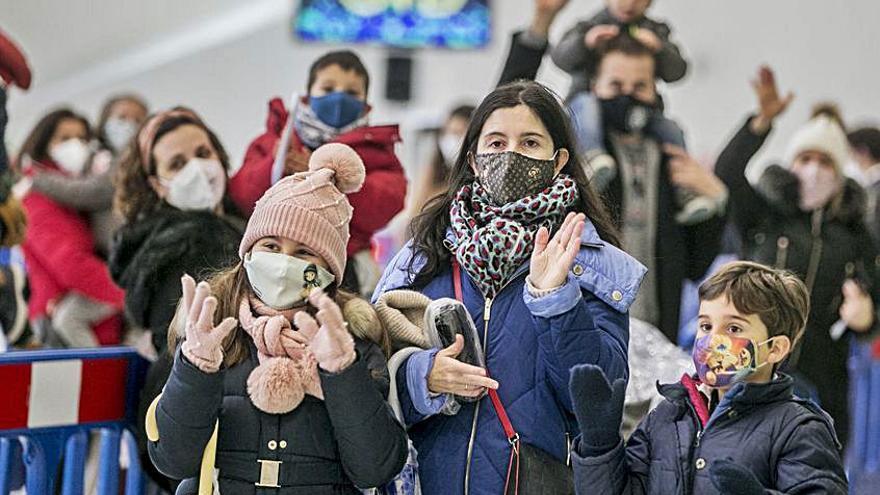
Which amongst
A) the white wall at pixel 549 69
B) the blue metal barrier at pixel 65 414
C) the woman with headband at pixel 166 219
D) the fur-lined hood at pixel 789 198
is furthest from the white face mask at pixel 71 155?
the fur-lined hood at pixel 789 198

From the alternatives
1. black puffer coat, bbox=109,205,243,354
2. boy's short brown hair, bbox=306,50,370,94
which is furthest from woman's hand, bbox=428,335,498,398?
boy's short brown hair, bbox=306,50,370,94

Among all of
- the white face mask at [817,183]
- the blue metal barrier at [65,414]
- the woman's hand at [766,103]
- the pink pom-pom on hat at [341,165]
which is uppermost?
the woman's hand at [766,103]

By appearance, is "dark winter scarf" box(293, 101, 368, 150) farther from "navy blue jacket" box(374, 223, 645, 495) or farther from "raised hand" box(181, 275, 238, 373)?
"raised hand" box(181, 275, 238, 373)

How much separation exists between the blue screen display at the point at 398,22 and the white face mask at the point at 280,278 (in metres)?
8.82

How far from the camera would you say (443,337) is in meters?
Answer: 3.27

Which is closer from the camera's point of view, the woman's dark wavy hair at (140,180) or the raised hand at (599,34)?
the woman's dark wavy hair at (140,180)

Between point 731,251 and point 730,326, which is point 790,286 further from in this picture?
point 731,251

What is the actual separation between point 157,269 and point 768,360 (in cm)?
197

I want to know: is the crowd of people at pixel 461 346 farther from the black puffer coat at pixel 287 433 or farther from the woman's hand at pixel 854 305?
the woman's hand at pixel 854 305

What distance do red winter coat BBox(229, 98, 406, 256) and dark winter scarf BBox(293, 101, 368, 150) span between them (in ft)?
0.10

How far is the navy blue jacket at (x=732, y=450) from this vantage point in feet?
9.84

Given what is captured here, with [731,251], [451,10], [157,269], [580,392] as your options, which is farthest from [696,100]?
[580,392]

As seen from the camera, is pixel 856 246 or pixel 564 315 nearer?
pixel 564 315

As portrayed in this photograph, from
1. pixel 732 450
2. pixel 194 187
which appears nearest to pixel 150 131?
pixel 194 187
